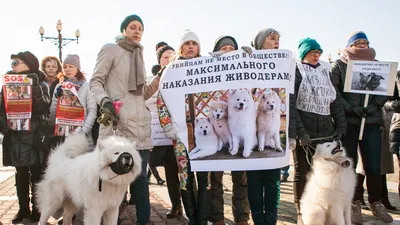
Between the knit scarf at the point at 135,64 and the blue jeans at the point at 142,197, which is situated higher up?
the knit scarf at the point at 135,64

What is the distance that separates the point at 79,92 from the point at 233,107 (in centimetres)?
249

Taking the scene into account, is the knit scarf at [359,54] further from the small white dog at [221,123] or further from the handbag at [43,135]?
the handbag at [43,135]

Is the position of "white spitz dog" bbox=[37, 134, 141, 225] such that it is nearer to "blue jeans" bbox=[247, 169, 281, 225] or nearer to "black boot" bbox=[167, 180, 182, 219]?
"blue jeans" bbox=[247, 169, 281, 225]

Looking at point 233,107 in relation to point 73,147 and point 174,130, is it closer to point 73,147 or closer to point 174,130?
point 174,130

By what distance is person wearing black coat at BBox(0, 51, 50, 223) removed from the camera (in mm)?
5242

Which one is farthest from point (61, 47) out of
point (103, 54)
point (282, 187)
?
point (103, 54)

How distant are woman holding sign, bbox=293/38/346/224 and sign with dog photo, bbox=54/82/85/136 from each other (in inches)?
117

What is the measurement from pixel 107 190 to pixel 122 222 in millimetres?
1551

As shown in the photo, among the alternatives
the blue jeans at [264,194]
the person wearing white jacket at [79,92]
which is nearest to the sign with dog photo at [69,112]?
the person wearing white jacket at [79,92]

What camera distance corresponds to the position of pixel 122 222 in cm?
523

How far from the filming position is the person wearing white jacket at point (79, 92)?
16.9 feet

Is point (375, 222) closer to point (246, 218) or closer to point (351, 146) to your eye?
point (351, 146)

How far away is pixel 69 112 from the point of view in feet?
17.3

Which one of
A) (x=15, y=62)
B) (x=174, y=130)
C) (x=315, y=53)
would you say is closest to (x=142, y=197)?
(x=174, y=130)
